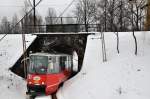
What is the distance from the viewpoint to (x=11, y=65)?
28.8 m

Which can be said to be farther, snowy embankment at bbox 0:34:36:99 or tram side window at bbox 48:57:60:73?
tram side window at bbox 48:57:60:73

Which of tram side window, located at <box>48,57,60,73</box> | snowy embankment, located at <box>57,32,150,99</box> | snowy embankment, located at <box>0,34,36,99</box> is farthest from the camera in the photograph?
tram side window, located at <box>48,57,60,73</box>

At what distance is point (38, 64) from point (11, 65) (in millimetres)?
5121

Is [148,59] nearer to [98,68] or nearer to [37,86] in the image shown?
[98,68]

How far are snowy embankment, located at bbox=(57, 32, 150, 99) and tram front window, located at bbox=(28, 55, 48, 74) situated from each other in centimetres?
207

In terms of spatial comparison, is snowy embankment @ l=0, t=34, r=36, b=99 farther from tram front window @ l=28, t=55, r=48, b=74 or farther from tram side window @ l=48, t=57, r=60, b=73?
tram side window @ l=48, t=57, r=60, b=73

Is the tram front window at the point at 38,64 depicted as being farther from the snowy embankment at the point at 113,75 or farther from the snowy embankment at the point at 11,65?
the snowy embankment at the point at 113,75

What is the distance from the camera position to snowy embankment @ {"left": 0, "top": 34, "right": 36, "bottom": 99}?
23828 mm

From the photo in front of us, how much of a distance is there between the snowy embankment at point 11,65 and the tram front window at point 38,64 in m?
1.85

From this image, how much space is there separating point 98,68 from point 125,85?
5315mm

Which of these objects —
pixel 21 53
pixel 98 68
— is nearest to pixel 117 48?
pixel 98 68

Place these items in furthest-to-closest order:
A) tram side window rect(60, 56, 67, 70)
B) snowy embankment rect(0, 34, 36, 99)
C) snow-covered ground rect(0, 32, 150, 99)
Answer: tram side window rect(60, 56, 67, 70), snowy embankment rect(0, 34, 36, 99), snow-covered ground rect(0, 32, 150, 99)

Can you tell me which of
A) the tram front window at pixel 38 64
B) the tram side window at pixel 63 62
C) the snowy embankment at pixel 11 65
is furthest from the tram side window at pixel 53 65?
the snowy embankment at pixel 11 65

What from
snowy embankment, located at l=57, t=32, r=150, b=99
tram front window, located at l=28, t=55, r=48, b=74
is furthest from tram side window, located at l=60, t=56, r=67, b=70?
tram front window, located at l=28, t=55, r=48, b=74
